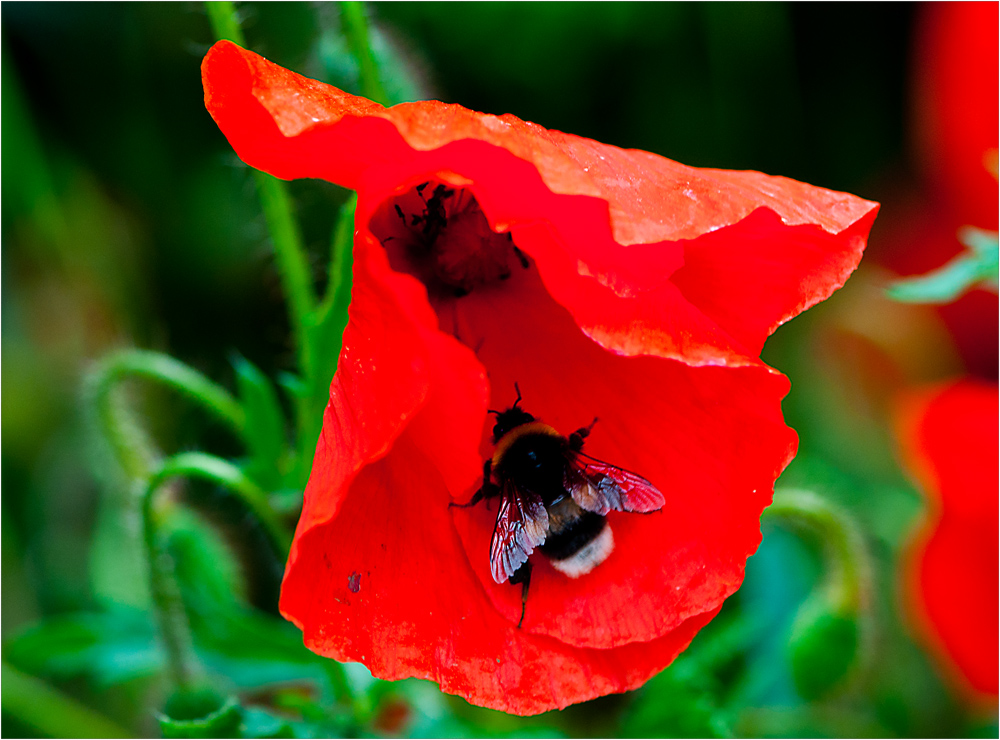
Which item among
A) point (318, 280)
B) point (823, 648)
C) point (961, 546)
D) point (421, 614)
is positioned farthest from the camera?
point (318, 280)

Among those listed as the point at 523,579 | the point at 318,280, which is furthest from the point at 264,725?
the point at 318,280

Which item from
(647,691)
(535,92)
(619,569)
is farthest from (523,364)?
(535,92)

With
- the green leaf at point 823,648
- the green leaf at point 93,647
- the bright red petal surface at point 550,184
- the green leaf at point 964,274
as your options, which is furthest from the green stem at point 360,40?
the green leaf at point 823,648

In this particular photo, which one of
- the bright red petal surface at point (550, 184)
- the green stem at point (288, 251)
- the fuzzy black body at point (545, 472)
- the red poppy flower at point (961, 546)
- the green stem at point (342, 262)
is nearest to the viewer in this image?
the bright red petal surface at point (550, 184)

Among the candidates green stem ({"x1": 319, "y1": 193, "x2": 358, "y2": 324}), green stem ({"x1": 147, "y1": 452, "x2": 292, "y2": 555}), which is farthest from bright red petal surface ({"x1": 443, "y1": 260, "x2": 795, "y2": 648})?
green stem ({"x1": 147, "y1": 452, "x2": 292, "y2": 555})

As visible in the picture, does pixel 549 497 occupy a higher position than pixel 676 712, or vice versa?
pixel 549 497

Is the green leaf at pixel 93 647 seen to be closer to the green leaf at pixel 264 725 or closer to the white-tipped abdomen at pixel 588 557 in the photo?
the green leaf at pixel 264 725

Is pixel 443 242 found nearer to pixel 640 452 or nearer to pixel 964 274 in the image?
pixel 640 452
